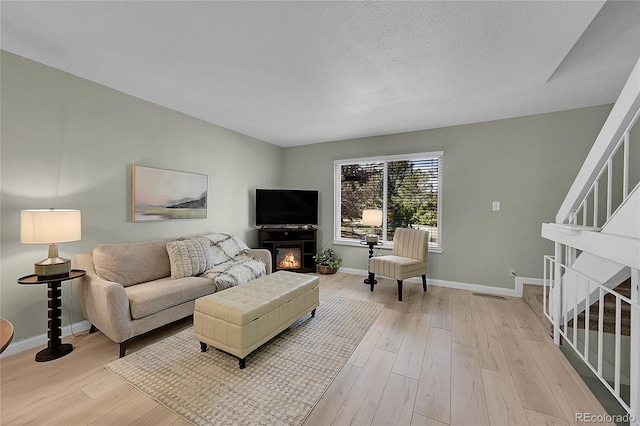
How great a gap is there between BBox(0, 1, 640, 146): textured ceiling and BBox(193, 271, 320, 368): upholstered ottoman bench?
6.68 ft

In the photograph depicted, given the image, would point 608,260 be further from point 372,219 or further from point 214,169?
point 214,169

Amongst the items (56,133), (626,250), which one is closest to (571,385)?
(626,250)

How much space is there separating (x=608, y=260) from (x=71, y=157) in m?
4.45

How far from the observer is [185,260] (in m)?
2.84

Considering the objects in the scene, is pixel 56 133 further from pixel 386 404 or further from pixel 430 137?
pixel 430 137

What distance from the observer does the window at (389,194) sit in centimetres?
405

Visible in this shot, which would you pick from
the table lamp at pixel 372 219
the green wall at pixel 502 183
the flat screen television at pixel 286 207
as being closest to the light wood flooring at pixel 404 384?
the green wall at pixel 502 183

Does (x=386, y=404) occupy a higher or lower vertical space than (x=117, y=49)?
lower

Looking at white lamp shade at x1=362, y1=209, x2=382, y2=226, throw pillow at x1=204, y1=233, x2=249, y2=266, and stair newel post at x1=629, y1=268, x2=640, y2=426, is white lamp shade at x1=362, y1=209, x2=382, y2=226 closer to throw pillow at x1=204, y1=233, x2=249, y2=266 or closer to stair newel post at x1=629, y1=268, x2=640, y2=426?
throw pillow at x1=204, y1=233, x2=249, y2=266

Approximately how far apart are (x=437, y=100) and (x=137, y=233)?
3831 millimetres

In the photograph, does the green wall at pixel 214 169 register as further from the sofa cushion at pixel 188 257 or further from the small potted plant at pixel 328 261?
the sofa cushion at pixel 188 257

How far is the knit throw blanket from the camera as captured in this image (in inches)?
112

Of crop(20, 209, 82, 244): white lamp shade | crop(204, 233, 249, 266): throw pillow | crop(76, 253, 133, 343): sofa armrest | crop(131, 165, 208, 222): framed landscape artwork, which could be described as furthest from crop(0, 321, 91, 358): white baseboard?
crop(204, 233, 249, 266): throw pillow

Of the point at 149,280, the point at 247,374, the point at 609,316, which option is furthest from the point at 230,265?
the point at 609,316
